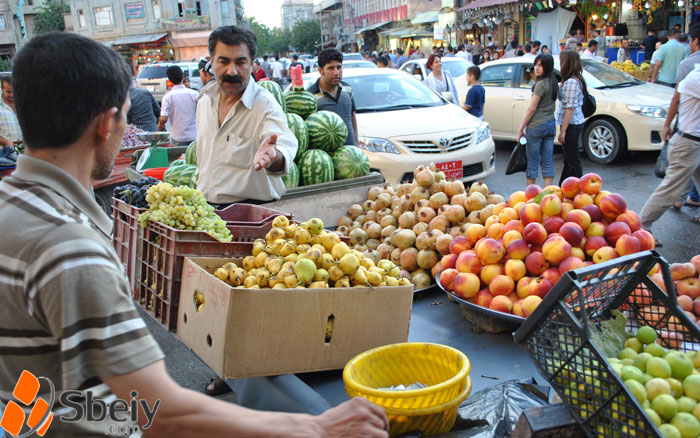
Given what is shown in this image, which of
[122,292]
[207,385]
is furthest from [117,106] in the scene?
[207,385]

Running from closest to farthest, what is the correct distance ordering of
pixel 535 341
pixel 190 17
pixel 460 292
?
1. pixel 535 341
2. pixel 460 292
3. pixel 190 17

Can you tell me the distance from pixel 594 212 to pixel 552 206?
0.27 meters

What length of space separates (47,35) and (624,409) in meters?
1.96

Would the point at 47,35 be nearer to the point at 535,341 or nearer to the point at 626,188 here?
the point at 535,341

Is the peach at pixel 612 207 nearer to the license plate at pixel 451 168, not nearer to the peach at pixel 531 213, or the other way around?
the peach at pixel 531 213

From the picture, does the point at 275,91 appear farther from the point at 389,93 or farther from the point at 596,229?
the point at 389,93

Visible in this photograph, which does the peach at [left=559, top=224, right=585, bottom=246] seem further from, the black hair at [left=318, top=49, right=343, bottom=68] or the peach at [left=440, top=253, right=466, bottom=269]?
the black hair at [left=318, top=49, right=343, bottom=68]

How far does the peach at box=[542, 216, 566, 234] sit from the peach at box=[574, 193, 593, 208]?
19cm

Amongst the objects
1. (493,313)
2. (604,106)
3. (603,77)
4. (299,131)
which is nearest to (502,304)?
(493,313)

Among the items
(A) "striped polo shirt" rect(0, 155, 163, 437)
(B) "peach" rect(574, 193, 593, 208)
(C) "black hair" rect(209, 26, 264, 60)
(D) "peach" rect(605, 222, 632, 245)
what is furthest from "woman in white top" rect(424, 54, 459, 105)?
(A) "striped polo shirt" rect(0, 155, 163, 437)

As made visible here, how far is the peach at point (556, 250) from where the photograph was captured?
3.13 metres

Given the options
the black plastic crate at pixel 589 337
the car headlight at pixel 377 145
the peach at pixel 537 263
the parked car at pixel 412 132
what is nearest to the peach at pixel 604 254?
the peach at pixel 537 263

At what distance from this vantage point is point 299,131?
209 inches

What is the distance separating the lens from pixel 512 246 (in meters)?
3.28
